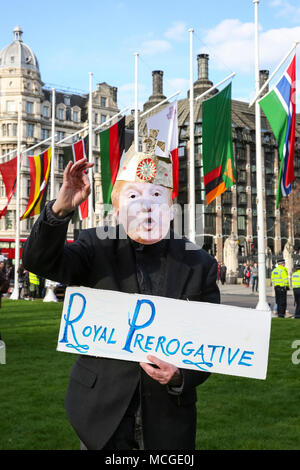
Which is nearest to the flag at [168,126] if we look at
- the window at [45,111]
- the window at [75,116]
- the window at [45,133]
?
the window at [45,133]

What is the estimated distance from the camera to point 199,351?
308 cm

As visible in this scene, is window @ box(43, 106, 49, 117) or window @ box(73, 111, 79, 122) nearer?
window @ box(43, 106, 49, 117)

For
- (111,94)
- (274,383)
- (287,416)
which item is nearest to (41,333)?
(274,383)

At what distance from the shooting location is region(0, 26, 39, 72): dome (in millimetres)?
65188

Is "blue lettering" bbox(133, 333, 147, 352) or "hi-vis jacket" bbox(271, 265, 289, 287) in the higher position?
"blue lettering" bbox(133, 333, 147, 352)

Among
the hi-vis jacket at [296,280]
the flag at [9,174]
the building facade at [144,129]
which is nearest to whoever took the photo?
the hi-vis jacket at [296,280]

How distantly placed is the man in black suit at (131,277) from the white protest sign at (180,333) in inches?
2.7

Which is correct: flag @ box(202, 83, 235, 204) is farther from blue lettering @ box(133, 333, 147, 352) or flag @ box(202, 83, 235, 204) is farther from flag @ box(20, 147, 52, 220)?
blue lettering @ box(133, 333, 147, 352)

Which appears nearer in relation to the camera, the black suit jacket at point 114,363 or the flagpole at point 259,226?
the black suit jacket at point 114,363

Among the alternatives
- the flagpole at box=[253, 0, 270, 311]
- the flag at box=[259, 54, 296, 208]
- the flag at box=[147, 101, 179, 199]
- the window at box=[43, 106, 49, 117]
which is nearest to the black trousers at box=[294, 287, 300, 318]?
the flagpole at box=[253, 0, 270, 311]

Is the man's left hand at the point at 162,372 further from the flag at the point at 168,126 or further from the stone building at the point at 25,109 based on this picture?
the stone building at the point at 25,109

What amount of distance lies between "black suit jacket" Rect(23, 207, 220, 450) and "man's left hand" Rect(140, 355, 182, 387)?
0.06 m

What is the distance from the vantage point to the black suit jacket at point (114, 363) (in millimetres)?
2879
